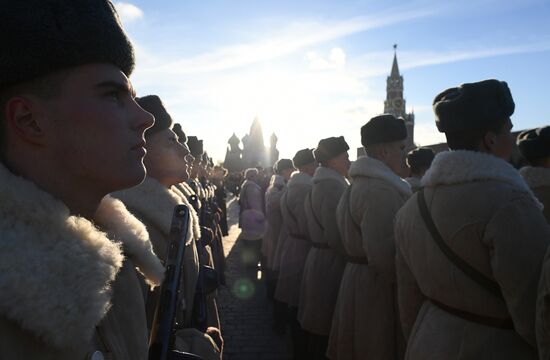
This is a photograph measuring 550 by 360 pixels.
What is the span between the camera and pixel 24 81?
1.13m

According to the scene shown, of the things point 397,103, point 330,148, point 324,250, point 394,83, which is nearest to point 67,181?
point 324,250

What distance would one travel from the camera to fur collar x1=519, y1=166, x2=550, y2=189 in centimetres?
384

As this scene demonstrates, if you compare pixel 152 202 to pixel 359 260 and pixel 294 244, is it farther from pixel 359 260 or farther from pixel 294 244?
pixel 294 244

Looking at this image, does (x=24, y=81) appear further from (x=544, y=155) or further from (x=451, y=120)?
(x=544, y=155)

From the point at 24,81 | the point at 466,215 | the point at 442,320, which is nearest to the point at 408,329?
the point at 442,320

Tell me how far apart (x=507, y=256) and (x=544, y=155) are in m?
2.68

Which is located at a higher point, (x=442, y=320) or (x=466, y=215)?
(x=466, y=215)

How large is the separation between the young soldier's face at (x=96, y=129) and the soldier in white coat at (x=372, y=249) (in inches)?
98.8

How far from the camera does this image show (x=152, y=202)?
95.0 inches

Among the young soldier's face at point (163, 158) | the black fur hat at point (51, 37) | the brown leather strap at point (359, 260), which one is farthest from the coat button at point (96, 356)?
the brown leather strap at point (359, 260)

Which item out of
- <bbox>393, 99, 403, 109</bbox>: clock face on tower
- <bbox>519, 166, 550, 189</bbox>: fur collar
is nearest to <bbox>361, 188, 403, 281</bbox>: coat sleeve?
<bbox>519, 166, 550, 189</bbox>: fur collar

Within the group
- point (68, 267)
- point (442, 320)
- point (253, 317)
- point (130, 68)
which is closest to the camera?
point (68, 267)

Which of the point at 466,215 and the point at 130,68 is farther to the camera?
the point at 466,215

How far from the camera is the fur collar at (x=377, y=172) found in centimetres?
355
